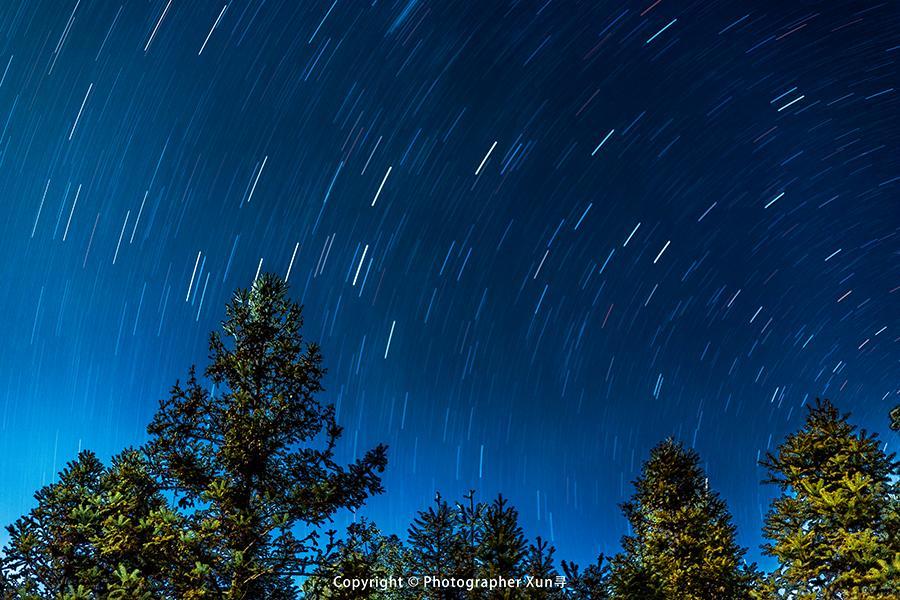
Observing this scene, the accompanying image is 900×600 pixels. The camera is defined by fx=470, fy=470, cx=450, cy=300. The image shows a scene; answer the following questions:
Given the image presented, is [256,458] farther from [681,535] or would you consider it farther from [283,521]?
[681,535]

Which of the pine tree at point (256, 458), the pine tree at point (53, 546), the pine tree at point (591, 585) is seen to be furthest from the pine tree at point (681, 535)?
the pine tree at point (53, 546)

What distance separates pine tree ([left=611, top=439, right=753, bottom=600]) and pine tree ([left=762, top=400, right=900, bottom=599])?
3.31 metres

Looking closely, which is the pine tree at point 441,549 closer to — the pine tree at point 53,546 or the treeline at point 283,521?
the treeline at point 283,521

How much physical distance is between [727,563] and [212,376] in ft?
58.3

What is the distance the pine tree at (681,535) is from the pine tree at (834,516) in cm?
331

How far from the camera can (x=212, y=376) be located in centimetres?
1080

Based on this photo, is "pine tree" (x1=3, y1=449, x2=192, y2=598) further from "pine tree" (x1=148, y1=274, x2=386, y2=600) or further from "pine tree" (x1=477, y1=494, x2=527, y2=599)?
"pine tree" (x1=477, y1=494, x2=527, y2=599)

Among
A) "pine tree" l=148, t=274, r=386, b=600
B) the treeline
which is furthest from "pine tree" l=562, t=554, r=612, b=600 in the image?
"pine tree" l=148, t=274, r=386, b=600

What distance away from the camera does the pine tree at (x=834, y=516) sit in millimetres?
10633

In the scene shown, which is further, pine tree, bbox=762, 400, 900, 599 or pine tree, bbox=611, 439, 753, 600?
pine tree, bbox=611, 439, 753, 600

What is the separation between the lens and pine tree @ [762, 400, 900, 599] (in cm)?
1063

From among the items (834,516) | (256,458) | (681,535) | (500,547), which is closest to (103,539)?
(256,458)

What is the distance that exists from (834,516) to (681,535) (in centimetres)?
764

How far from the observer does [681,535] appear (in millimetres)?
18297
